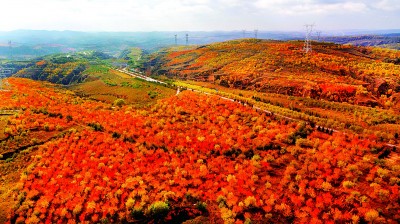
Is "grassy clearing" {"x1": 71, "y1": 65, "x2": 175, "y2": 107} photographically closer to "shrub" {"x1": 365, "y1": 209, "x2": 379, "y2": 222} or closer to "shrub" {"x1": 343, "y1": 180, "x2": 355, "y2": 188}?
"shrub" {"x1": 343, "y1": 180, "x2": 355, "y2": 188}

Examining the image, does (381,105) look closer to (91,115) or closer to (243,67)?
(243,67)

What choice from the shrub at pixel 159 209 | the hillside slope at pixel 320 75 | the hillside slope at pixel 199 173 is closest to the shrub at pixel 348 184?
the hillside slope at pixel 199 173

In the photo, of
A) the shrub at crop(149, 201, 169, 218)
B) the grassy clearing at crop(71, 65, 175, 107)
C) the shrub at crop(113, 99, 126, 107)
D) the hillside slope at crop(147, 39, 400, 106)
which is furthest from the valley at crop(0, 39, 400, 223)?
the grassy clearing at crop(71, 65, 175, 107)

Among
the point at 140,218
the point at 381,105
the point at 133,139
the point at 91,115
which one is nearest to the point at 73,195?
the point at 140,218

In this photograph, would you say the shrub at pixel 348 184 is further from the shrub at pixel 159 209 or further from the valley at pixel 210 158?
the shrub at pixel 159 209

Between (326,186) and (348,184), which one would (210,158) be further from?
(348,184)

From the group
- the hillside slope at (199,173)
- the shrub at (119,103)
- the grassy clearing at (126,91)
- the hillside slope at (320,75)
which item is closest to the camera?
the hillside slope at (199,173)

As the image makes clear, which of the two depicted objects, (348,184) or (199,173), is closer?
(348,184)

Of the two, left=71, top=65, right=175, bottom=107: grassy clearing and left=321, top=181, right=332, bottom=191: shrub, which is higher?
left=71, top=65, right=175, bottom=107: grassy clearing

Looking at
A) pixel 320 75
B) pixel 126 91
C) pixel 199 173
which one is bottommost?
pixel 199 173

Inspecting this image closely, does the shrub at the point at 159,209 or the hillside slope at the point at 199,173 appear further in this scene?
the shrub at the point at 159,209

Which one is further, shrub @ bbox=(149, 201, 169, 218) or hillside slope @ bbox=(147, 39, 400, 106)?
hillside slope @ bbox=(147, 39, 400, 106)

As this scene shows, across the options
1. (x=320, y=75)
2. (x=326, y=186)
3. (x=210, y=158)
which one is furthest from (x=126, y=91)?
(x=326, y=186)
